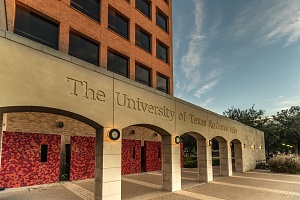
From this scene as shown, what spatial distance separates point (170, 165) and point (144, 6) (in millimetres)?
14912

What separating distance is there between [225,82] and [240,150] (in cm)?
2225

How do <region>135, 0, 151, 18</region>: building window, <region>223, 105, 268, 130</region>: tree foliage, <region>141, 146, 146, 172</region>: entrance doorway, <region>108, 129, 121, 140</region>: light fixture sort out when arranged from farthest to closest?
<region>223, 105, 268, 130</region>: tree foliage, <region>141, 146, 146, 172</region>: entrance doorway, <region>135, 0, 151, 18</region>: building window, <region>108, 129, 121, 140</region>: light fixture

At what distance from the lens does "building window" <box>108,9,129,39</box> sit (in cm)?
1723

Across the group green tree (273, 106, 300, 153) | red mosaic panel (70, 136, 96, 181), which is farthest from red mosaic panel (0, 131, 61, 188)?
green tree (273, 106, 300, 153)

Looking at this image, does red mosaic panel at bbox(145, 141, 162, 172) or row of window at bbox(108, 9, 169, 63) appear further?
red mosaic panel at bbox(145, 141, 162, 172)

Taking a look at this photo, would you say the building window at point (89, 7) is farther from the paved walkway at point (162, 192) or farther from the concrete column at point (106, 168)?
the paved walkway at point (162, 192)

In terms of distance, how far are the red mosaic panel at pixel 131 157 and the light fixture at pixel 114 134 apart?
1130 centimetres

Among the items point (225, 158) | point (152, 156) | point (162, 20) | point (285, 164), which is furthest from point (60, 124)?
point (285, 164)

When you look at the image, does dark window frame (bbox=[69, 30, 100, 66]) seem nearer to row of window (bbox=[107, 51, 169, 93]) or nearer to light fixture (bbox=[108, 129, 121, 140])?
row of window (bbox=[107, 51, 169, 93])

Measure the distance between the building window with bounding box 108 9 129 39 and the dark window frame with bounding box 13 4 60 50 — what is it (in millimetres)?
4716

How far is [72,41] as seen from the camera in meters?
14.4

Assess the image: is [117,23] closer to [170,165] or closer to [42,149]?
[42,149]

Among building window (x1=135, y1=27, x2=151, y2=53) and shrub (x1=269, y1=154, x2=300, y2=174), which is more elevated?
building window (x1=135, y1=27, x2=151, y2=53)

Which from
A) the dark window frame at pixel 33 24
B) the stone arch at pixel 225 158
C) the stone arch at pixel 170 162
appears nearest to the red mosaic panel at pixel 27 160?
the dark window frame at pixel 33 24
